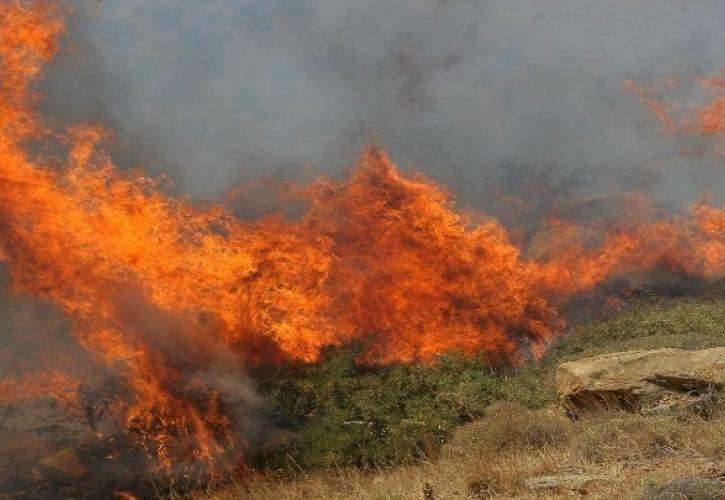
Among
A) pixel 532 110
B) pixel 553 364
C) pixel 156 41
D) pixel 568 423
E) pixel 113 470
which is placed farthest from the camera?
pixel 532 110

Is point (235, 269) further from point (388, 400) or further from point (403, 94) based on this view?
point (403, 94)

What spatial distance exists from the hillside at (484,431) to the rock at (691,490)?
2 cm

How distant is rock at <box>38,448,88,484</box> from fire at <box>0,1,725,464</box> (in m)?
1.12

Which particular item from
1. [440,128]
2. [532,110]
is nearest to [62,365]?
[440,128]

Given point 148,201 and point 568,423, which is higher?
point 148,201

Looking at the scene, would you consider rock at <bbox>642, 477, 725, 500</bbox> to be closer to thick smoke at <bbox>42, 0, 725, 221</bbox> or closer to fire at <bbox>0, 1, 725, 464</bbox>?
fire at <bbox>0, 1, 725, 464</bbox>

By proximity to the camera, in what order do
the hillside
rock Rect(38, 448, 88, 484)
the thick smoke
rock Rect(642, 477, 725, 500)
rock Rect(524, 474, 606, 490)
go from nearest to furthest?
rock Rect(642, 477, 725, 500) < rock Rect(524, 474, 606, 490) < the hillside < rock Rect(38, 448, 88, 484) < the thick smoke

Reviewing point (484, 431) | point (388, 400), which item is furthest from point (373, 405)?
point (484, 431)

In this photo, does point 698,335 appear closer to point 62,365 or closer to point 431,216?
point 431,216

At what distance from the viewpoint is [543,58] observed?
2661 centimetres

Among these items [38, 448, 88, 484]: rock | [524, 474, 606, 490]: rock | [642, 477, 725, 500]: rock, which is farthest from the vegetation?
[642, 477, 725, 500]: rock

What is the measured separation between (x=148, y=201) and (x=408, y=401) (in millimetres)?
7935

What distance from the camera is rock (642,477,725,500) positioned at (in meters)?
4.82

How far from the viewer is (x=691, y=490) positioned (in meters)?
4.88
